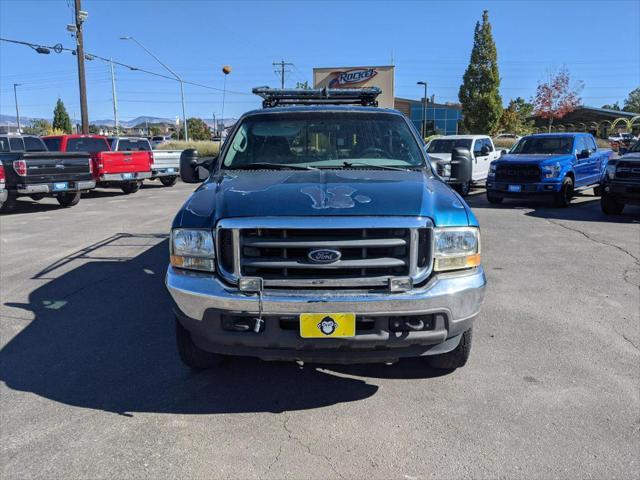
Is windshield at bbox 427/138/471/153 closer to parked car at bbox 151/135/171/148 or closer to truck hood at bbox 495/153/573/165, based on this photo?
truck hood at bbox 495/153/573/165

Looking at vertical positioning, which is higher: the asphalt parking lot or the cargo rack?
the cargo rack

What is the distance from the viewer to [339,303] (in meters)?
2.99

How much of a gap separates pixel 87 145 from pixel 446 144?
38.4ft

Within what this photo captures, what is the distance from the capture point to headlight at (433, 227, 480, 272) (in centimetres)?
318

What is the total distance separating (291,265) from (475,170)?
14810mm

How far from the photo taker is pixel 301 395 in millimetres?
3648

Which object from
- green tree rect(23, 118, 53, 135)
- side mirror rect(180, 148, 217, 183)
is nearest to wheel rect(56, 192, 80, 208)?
side mirror rect(180, 148, 217, 183)

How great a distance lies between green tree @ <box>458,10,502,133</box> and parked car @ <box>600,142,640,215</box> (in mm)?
30567

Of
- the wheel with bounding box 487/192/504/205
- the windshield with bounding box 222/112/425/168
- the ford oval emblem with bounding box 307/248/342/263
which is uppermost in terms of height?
the windshield with bounding box 222/112/425/168

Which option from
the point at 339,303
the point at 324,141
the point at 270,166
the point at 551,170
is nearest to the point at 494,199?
the point at 551,170

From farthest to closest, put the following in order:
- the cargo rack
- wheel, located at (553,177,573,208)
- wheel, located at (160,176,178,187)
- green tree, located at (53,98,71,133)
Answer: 1. green tree, located at (53,98,71,133)
2. wheel, located at (160,176,178,187)
3. wheel, located at (553,177,573,208)
4. the cargo rack

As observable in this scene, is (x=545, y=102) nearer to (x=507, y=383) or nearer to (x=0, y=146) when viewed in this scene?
(x=0, y=146)

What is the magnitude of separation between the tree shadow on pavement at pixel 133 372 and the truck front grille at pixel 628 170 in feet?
32.0

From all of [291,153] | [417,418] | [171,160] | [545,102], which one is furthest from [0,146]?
[545,102]
